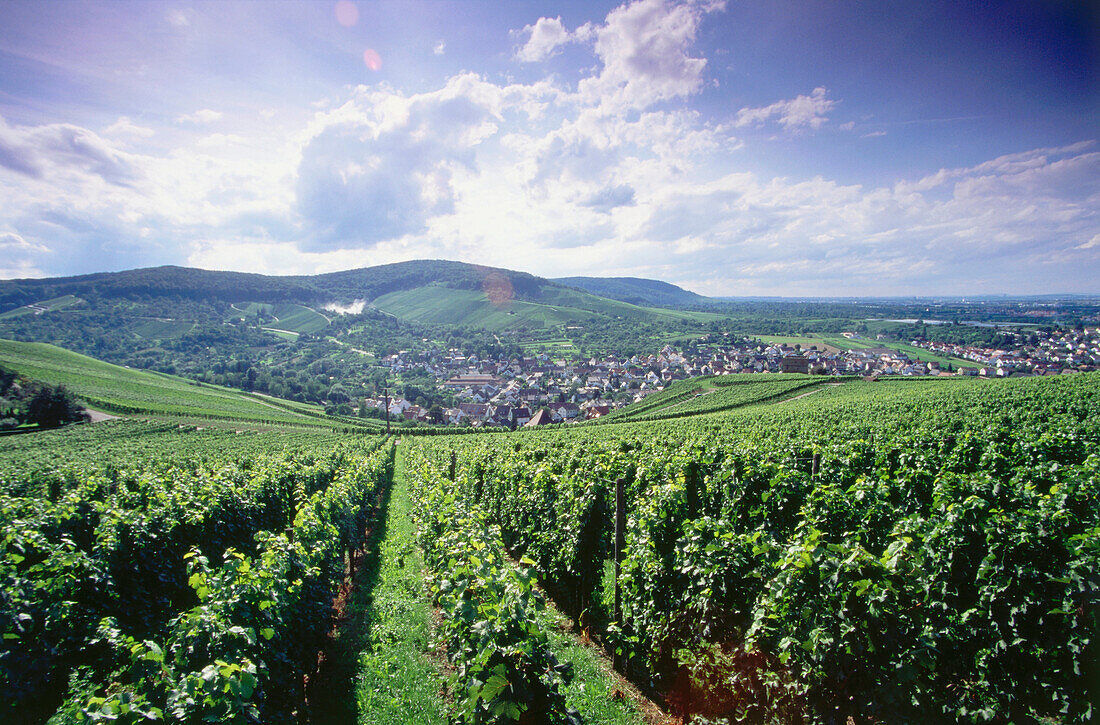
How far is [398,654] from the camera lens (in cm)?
769

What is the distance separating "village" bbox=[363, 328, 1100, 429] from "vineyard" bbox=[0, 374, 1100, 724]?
7568 centimetres

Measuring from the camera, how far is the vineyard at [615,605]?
4.12 meters

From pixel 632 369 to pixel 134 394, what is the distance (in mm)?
123666

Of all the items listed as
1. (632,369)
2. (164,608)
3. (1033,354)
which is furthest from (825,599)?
(1033,354)

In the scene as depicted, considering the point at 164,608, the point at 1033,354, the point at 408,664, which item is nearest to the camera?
the point at 408,664

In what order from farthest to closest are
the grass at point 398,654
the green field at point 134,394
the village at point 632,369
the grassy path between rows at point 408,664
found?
the village at point 632,369, the green field at point 134,394, the grass at point 398,654, the grassy path between rows at point 408,664

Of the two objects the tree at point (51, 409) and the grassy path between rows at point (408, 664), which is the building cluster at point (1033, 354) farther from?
the tree at point (51, 409)

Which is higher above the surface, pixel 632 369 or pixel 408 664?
pixel 408 664

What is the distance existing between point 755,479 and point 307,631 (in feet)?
27.1

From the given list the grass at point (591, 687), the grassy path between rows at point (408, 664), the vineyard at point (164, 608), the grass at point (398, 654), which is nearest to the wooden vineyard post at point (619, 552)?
the grass at point (591, 687)

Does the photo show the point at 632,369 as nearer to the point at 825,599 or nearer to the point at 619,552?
the point at 619,552

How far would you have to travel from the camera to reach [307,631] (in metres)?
6.84

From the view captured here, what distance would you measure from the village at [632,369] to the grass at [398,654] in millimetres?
74551

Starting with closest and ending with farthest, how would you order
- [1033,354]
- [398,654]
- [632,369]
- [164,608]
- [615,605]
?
[615,605], [398,654], [164,608], [1033,354], [632,369]
